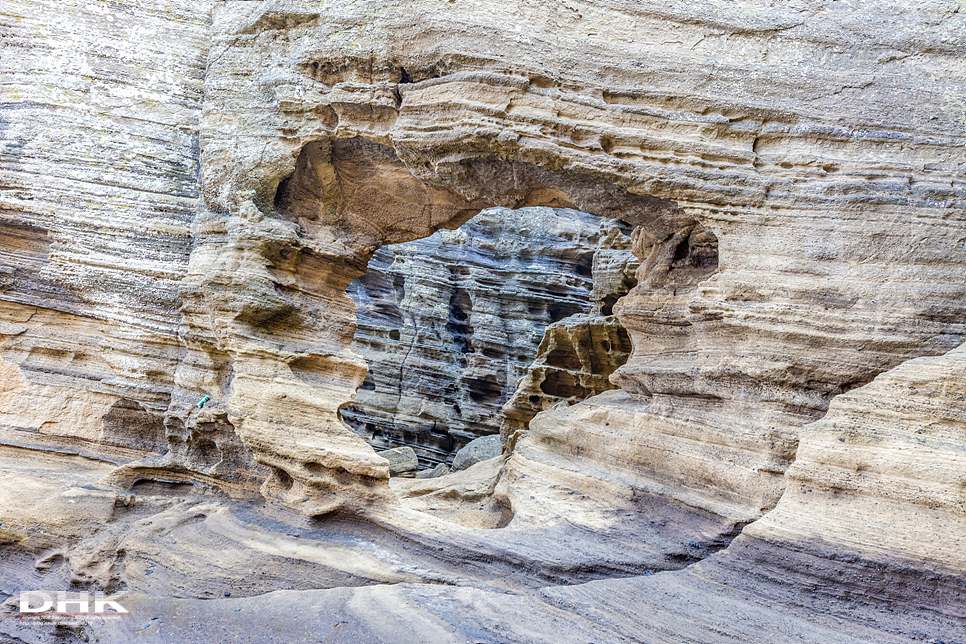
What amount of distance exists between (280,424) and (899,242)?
6.31m

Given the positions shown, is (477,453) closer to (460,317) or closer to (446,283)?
(460,317)

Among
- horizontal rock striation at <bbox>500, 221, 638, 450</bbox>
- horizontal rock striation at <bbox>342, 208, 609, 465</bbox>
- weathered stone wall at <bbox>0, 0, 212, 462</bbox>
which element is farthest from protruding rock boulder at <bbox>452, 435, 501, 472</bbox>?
weathered stone wall at <bbox>0, 0, 212, 462</bbox>

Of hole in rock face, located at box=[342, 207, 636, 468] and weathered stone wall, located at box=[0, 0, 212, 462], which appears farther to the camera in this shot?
hole in rock face, located at box=[342, 207, 636, 468]

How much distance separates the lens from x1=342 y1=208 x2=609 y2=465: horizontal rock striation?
18.5 m

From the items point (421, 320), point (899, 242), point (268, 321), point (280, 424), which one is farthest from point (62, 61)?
point (421, 320)

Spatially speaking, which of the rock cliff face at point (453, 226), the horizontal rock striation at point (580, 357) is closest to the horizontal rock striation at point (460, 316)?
the horizontal rock striation at point (580, 357)

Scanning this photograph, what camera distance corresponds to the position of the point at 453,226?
834 cm

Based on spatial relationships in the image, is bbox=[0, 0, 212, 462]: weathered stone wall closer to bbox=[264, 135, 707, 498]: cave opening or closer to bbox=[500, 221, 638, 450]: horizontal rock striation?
bbox=[264, 135, 707, 498]: cave opening

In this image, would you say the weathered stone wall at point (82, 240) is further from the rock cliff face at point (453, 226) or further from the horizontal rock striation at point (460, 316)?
the horizontal rock striation at point (460, 316)

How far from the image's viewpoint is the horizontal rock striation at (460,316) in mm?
18484

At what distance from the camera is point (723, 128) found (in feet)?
20.8
